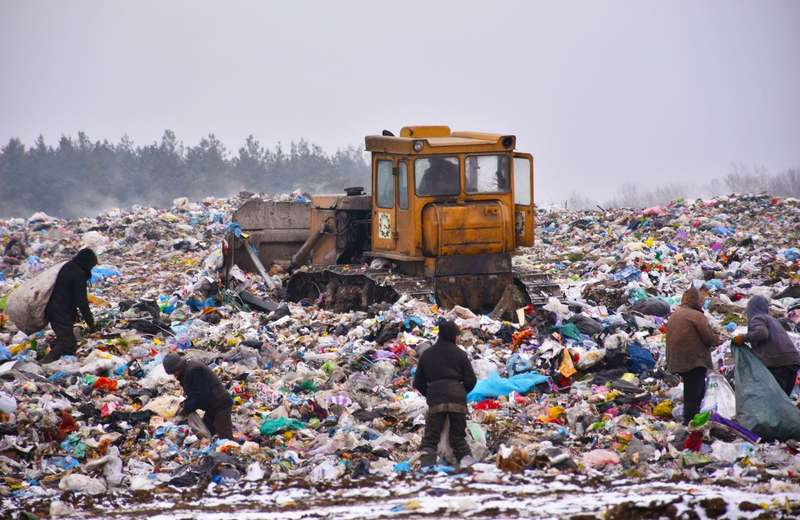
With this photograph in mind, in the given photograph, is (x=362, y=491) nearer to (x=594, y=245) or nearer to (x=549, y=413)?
(x=549, y=413)

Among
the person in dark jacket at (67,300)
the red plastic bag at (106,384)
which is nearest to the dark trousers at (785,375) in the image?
the red plastic bag at (106,384)

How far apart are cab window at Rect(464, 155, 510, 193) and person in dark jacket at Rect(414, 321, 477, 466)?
5.18m

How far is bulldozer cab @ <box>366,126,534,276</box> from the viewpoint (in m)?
12.8

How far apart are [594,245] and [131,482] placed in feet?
44.8

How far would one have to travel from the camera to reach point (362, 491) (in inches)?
287

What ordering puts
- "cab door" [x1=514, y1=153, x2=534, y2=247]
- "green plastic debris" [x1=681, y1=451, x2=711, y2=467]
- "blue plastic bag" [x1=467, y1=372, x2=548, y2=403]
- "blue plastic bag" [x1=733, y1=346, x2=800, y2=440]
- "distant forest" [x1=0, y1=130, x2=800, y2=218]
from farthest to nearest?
"distant forest" [x1=0, y1=130, x2=800, y2=218] → "cab door" [x1=514, y1=153, x2=534, y2=247] → "blue plastic bag" [x1=467, y1=372, x2=548, y2=403] → "blue plastic bag" [x1=733, y1=346, x2=800, y2=440] → "green plastic debris" [x1=681, y1=451, x2=711, y2=467]

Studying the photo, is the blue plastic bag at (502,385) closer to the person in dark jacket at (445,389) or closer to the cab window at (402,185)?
the person in dark jacket at (445,389)

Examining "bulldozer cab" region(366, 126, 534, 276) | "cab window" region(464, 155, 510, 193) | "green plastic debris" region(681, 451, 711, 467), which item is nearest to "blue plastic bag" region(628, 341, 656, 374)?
"green plastic debris" region(681, 451, 711, 467)

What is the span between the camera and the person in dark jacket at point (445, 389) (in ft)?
25.7

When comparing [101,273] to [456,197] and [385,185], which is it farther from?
[456,197]

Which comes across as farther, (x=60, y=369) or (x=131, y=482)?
(x=60, y=369)

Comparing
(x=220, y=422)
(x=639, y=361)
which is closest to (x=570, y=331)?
(x=639, y=361)

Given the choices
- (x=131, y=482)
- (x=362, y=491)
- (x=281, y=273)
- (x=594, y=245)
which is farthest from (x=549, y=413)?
(x=594, y=245)

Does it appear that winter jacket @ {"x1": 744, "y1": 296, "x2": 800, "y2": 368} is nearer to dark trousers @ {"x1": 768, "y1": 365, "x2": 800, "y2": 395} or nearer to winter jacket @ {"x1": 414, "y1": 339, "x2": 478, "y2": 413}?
dark trousers @ {"x1": 768, "y1": 365, "x2": 800, "y2": 395}
